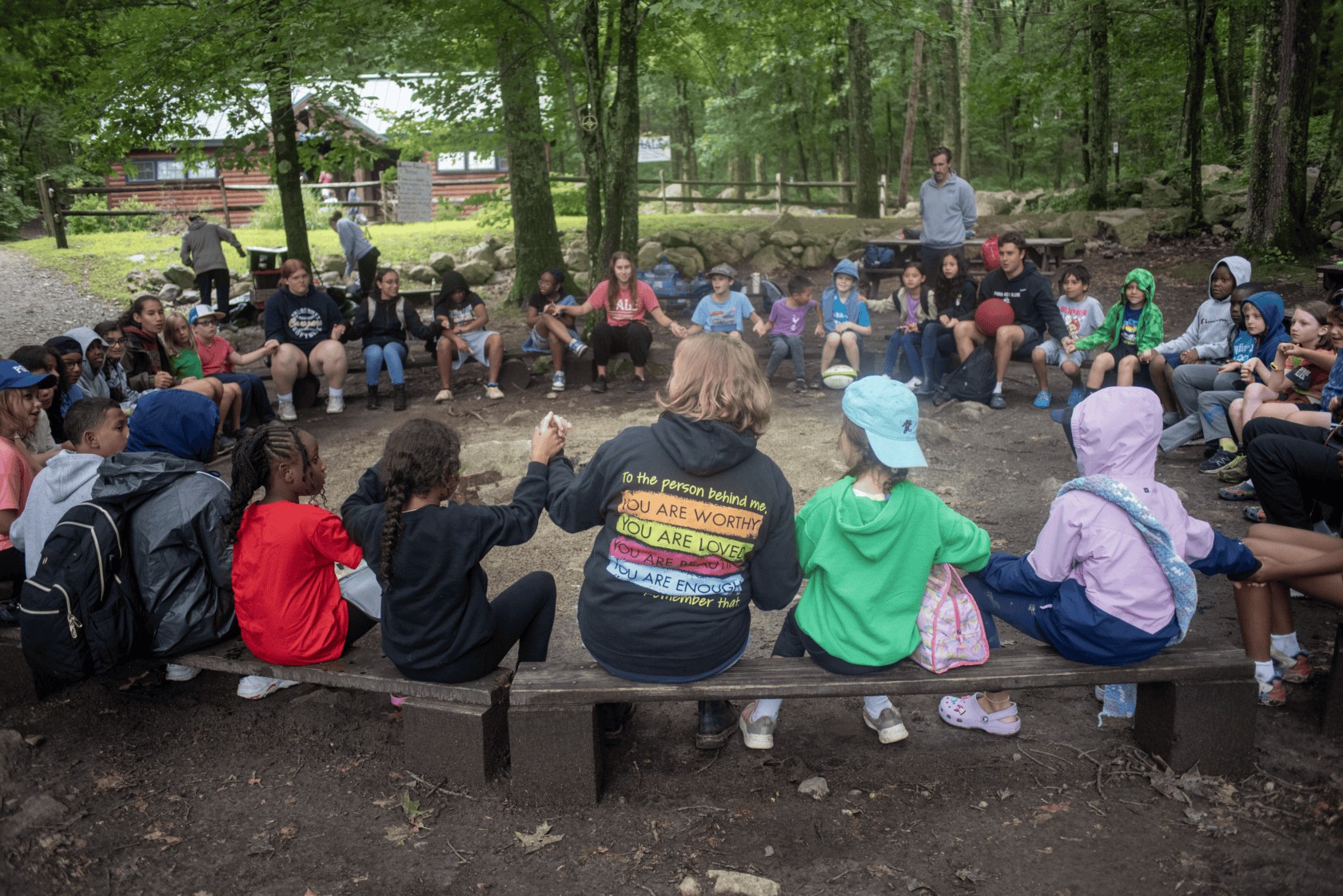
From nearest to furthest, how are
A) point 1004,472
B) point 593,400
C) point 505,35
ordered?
1. point 1004,472
2. point 593,400
3. point 505,35

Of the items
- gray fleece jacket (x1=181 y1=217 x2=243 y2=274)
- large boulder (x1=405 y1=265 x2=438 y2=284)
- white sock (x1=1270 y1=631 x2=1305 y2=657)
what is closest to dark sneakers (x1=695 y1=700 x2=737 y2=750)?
white sock (x1=1270 y1=631 x2=1305 y2=657)

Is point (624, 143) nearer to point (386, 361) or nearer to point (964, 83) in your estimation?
point (386, 361)

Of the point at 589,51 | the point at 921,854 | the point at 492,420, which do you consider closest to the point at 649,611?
the point at 921,854

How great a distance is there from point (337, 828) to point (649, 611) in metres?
1.18

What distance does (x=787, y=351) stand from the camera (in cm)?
877

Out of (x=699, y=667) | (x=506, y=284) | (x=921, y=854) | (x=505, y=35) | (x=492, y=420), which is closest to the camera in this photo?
(x=921, y=854)

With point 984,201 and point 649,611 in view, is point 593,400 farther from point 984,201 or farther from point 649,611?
point 984,201

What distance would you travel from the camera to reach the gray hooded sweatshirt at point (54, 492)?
376cm

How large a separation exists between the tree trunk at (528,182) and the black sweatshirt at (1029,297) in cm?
625

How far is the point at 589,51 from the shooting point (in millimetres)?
9203

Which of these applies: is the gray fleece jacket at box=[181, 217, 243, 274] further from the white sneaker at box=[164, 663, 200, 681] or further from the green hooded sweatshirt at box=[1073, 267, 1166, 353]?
the green hooded sweatshirt at box=[1073, 267, 1166, 353]

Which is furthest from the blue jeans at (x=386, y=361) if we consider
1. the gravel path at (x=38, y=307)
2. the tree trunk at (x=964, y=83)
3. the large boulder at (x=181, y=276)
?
the tree trunk at (x=964, y=83)

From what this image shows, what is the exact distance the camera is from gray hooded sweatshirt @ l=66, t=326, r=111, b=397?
6414 millimetres

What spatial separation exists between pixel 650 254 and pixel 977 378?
7567mm
